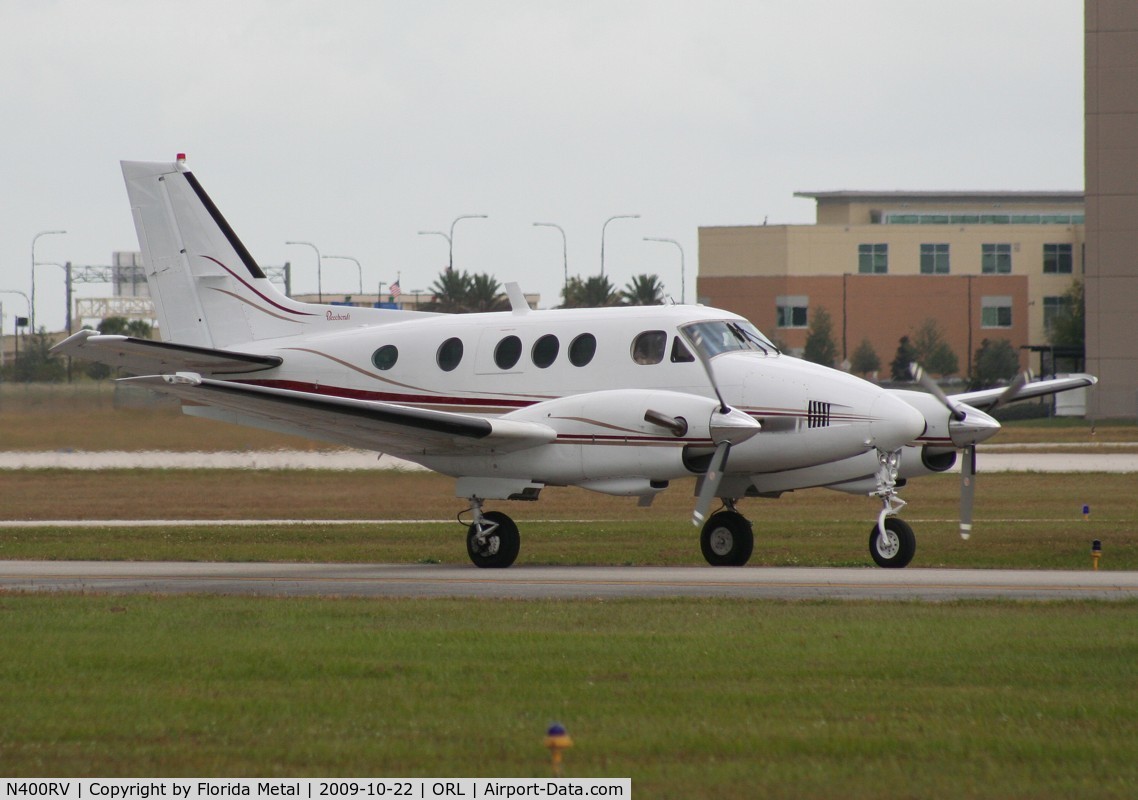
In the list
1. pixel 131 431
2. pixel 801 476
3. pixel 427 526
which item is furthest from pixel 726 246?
pixel 801 476

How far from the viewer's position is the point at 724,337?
67.7ft

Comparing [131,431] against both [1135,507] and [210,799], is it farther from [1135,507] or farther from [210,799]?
[210,799]

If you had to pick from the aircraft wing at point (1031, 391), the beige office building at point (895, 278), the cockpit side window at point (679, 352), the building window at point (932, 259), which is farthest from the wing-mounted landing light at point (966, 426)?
the building window at point (932, 259)

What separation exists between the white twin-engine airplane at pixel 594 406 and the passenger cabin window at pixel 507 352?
26 millimetres

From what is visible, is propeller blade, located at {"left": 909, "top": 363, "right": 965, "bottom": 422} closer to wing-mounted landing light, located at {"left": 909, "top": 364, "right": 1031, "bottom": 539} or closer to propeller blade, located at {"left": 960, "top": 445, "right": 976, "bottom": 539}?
wing-mounted landing light, located at {"left": 909, "top": 364, "right": 1031, "bottom": 539}

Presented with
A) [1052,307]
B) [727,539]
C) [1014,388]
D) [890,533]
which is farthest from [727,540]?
[1052,307]

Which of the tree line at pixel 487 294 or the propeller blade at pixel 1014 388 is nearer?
the propeller blade at pixel 1014 388

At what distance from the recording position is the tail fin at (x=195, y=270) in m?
24.6

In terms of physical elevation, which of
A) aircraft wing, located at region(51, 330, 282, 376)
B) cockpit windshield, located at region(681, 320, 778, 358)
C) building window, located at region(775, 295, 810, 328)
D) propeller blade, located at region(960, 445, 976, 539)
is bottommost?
propeller blade, located at region(960, 445, 976, 539)

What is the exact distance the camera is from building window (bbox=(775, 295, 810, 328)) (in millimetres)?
110750

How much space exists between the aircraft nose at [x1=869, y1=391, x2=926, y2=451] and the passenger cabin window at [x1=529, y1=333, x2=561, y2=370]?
4639 millimetres

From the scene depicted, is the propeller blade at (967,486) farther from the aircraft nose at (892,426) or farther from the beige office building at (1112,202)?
the beige office building at (1112,202)
